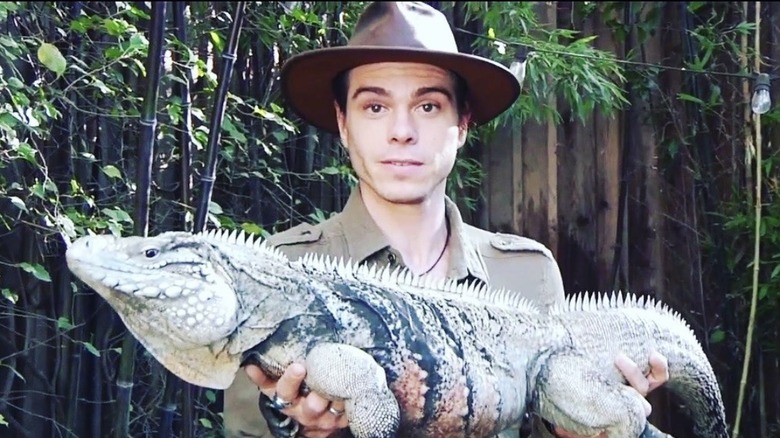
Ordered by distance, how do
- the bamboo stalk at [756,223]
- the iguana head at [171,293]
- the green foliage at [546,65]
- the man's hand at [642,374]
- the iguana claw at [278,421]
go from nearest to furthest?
the iguana head at [171,293] < the iguana claw at [278,421] < the man's hand at [642,374] < the bamboo stalk at [756,223] < the green foliage at [546,65]

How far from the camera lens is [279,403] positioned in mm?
2301

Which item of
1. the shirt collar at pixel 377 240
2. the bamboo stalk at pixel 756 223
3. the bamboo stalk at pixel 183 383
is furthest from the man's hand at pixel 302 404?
the bamboo stalk at pixel 756 223

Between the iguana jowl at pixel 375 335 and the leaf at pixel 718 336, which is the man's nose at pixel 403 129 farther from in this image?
the leaf at pixel 718 336

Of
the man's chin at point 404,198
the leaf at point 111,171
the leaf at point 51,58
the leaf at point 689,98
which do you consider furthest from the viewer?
the leaf at point 689,98

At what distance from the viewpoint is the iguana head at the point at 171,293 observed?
215cm

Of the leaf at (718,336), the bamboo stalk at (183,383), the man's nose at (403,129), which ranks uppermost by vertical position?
the man's nose at (403,129)

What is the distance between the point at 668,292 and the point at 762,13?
3.59 ft

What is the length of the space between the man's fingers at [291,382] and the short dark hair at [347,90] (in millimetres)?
717

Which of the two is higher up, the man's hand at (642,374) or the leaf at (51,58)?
the leaf at (51,58)

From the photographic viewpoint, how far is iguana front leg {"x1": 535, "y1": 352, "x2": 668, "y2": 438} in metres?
2.42

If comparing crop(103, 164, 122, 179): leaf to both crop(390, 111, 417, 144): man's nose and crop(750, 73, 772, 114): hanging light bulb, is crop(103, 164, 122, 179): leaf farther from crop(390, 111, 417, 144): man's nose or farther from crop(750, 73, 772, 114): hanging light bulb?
crop(750, 73, 772, 114): hanging light bulb

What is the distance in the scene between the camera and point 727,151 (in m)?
4.60

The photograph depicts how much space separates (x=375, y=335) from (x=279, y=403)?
0.73 feet

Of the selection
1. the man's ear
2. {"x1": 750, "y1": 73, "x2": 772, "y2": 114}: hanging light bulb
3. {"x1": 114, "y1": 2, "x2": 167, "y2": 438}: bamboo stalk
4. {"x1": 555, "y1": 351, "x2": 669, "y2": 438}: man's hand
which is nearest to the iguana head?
{"x1": 114, "y1": 2, "x2": 167, "y2": 438}: bamboo stalk
